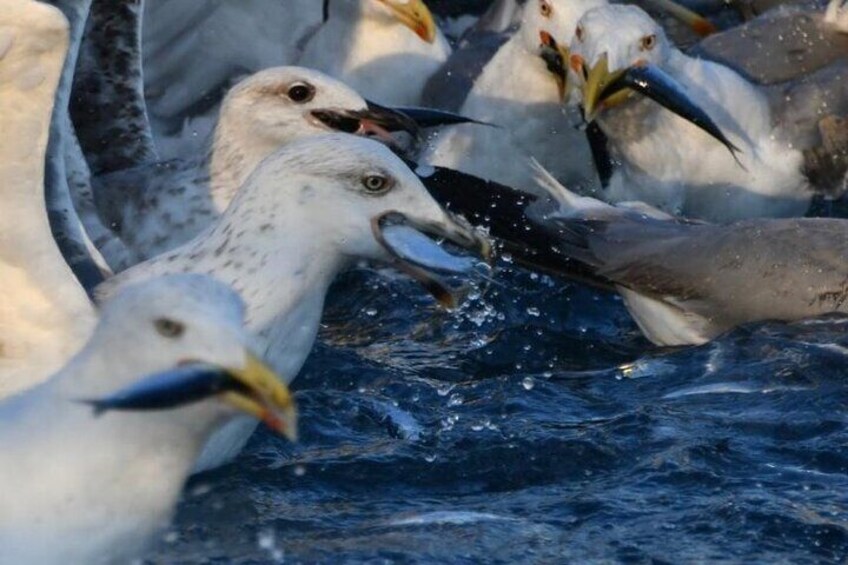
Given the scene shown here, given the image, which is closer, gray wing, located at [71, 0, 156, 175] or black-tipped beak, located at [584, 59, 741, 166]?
gray wing, located at [71, 0, 156, 175]

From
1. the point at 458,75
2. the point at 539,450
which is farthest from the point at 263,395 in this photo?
the point at 458,75

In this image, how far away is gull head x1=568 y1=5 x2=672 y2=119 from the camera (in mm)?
7582

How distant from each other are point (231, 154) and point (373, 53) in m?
1.88

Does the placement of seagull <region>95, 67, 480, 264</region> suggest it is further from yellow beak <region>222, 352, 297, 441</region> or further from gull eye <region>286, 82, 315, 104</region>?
yellow beak <region>222, 352, 297, 441</region>

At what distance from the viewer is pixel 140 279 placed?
5570 mm

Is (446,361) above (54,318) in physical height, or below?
below

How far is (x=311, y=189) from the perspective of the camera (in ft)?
18.5

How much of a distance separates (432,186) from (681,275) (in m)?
0.87

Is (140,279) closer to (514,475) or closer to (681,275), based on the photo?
(514,475)

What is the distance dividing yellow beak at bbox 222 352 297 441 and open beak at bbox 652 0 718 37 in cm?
584

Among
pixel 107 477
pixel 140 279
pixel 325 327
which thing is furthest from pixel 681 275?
pixel 107 477

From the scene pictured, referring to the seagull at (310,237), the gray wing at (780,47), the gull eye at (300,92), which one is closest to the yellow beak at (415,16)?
the gray wing at (780,47)

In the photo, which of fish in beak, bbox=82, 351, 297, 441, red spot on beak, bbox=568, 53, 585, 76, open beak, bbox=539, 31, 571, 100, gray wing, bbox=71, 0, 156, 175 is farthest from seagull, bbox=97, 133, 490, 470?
open beak, bbox=539, 31, 571, 100

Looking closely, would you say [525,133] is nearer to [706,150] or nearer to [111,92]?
[706,150]
